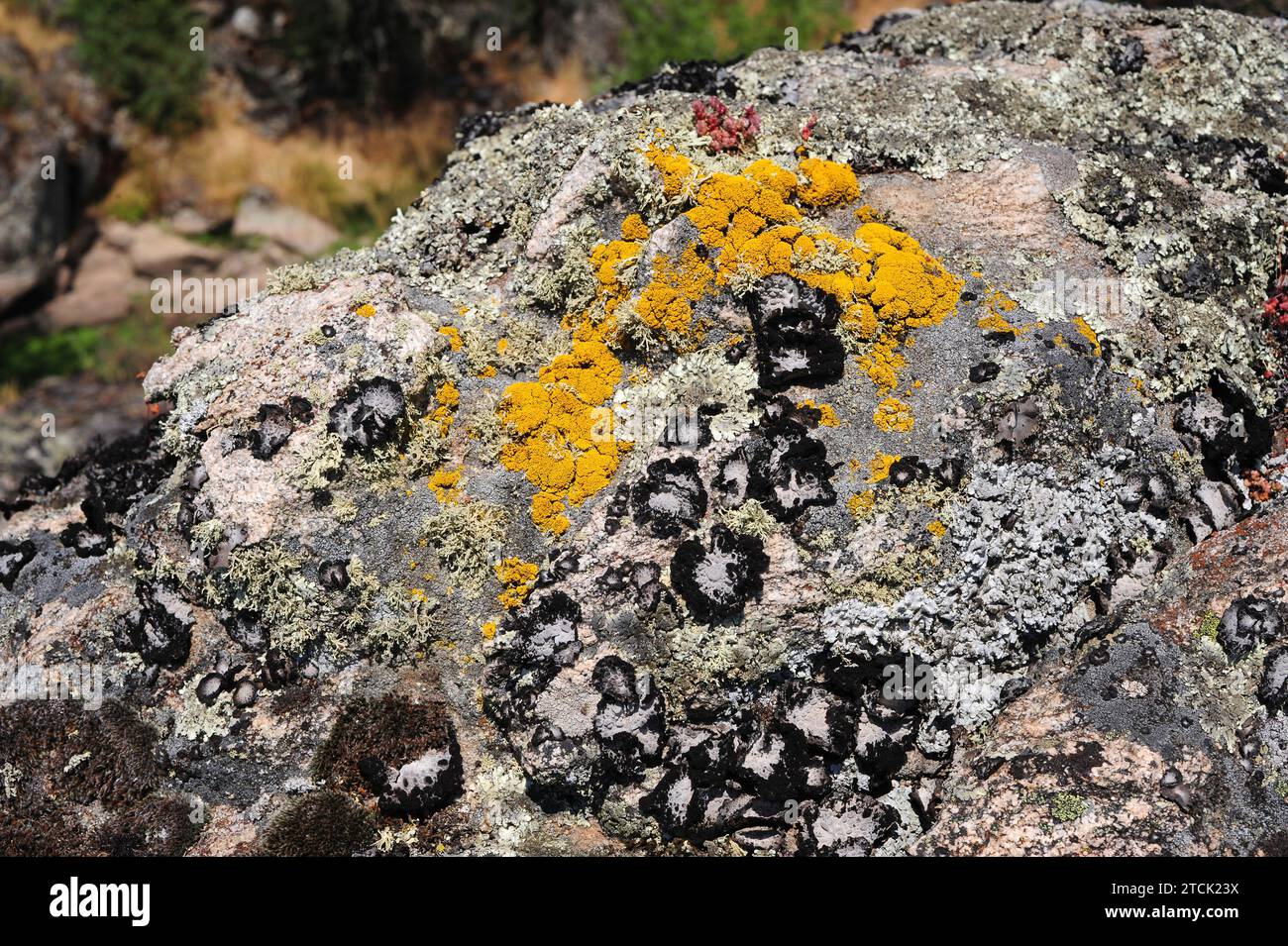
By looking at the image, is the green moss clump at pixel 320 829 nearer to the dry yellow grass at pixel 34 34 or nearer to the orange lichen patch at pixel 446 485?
the orange lichen patch at pixel 446 485

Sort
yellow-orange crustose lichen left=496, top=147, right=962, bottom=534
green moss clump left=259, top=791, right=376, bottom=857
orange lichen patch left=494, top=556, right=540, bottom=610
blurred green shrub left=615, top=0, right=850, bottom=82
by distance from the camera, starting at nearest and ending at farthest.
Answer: green moss clump left=259, top=791, right=376, bottom=857
orange lichen patch left=494, top=556, right=540, bottom=610
yellow-orange crustose lichen left=496, top=147, right=962, bottom=534
blurred green shrub left=615, top=0, right=850, bottom=82

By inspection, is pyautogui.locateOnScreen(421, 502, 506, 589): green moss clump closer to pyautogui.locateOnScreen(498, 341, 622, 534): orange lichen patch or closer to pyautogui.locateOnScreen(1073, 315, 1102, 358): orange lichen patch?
pyautogui.locateOnScreen(498, 341, 622, 534): orange lichen patch

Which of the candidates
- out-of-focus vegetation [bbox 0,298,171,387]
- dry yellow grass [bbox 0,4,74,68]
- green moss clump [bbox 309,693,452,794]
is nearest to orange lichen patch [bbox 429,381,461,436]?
green moss clump [bbox 309,693,452,794]

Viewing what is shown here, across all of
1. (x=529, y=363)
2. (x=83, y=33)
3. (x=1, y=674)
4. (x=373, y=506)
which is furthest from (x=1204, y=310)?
(x=83, y=33)

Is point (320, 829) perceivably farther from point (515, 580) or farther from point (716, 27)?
point (716, 27)

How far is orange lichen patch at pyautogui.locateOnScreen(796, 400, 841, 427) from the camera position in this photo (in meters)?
5.03

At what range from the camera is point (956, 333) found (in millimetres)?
5203

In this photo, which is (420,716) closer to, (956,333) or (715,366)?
(715,366)

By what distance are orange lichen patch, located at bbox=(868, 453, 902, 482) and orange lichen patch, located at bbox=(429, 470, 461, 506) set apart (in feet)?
7.19

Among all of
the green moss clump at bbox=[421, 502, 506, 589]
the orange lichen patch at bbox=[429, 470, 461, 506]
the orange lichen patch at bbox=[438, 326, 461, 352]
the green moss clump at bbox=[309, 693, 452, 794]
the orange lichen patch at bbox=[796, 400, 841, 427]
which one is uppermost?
the orange lichen patch at bbox=[438, 326, 461, 352]

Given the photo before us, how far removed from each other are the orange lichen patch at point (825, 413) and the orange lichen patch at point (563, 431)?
3.43 ft

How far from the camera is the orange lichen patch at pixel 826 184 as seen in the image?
5.48m

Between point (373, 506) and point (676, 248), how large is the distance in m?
2.17

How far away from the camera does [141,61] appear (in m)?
15.7
